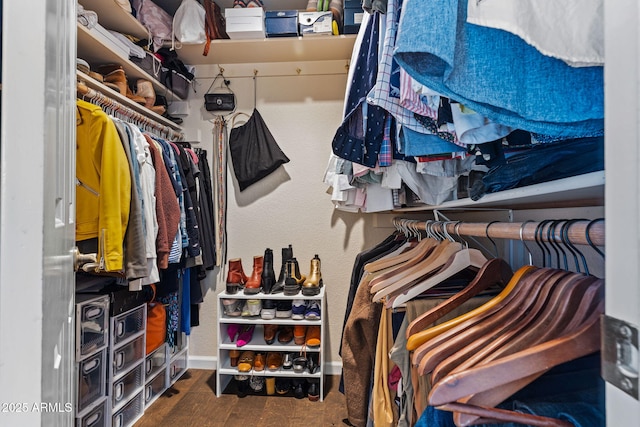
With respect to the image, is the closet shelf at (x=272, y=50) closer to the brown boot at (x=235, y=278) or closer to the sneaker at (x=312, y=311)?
the brown boot at (x=235, y=278)

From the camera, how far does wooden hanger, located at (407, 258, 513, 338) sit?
627 mm

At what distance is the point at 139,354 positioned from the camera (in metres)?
1.79

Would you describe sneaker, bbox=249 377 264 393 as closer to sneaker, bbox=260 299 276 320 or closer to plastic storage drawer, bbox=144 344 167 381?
sneaker, bbox=260 299 276 320

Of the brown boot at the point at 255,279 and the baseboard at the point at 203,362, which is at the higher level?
the brown boot at the point at 255,279

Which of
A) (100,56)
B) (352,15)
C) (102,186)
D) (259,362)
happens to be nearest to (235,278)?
(259,362)

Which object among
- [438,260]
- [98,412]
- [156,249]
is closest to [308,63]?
[156,249]

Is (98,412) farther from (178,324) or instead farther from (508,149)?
(508,149)

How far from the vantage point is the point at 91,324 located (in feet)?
4.71

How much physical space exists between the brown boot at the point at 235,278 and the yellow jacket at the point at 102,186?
0.85 m

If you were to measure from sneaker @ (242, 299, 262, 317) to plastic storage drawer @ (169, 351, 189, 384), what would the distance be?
24.1 inches

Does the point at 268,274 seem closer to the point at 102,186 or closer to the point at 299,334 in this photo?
the point at 299,334

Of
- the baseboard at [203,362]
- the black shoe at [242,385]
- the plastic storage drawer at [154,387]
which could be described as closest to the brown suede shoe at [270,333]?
the black shoe at [242,385]

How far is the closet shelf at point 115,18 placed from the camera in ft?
5.45

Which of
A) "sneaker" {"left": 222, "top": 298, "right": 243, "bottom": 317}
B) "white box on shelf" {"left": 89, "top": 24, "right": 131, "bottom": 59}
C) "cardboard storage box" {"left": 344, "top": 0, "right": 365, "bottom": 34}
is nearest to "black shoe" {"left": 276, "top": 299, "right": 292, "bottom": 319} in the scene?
"sneaker" {"left": 222, "top": 298, "right": 243, "bottom": 317}
